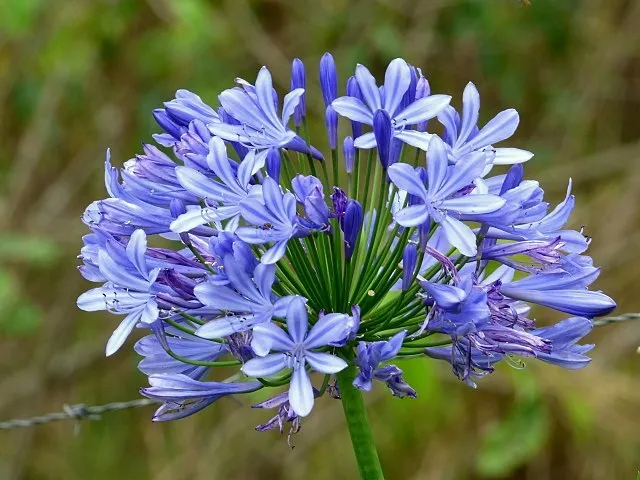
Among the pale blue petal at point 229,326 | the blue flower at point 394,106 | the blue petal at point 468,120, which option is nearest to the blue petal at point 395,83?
the blue flower at point 394,106

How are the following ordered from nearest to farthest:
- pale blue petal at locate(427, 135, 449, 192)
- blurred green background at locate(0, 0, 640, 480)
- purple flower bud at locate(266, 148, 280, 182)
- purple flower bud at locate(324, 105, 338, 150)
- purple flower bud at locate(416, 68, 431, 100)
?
pale blue petal at locate(427, 135, 449, 192) < purple flower bud at locate(266, 148, 280, 182) < purple flower bud at locate(416, 68, 431, 100) < purple flower bud at locate(324, 105, 338, 150) < blurred green background at locate(0, 0, 640, 480)

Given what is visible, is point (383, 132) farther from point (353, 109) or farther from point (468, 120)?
point (468, 120)

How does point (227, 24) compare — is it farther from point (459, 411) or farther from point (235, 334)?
point (235, 334)

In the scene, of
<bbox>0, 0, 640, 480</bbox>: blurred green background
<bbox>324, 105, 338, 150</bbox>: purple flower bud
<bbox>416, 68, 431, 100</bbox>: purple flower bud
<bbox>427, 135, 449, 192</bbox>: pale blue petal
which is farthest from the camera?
<bbox>0, 0, 640, 480</bbox>: blurred green background

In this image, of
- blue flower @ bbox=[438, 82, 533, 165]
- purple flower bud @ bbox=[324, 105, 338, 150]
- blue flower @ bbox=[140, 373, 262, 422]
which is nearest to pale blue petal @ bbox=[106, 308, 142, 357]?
blue flower @ bbox=[140, 373, 262, 422]

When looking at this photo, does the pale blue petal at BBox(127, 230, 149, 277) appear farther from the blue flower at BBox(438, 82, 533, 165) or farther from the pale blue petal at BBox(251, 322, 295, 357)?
the blue flower at BBox(438, 82, 533, 165)

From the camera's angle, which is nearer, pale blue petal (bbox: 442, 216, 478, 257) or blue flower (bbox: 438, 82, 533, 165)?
pale blue petal (bbox: 442, 216, 478, 257)

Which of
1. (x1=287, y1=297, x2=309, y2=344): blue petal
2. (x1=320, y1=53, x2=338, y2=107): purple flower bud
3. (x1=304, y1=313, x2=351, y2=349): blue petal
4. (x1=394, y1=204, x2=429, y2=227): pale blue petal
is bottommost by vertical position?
(x1=304, y1=313, x2=351, y2=349): blue petal

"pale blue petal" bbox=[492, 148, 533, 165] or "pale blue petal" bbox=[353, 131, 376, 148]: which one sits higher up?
"pale blue petal" bbox=[353, 131, 376, 148]
